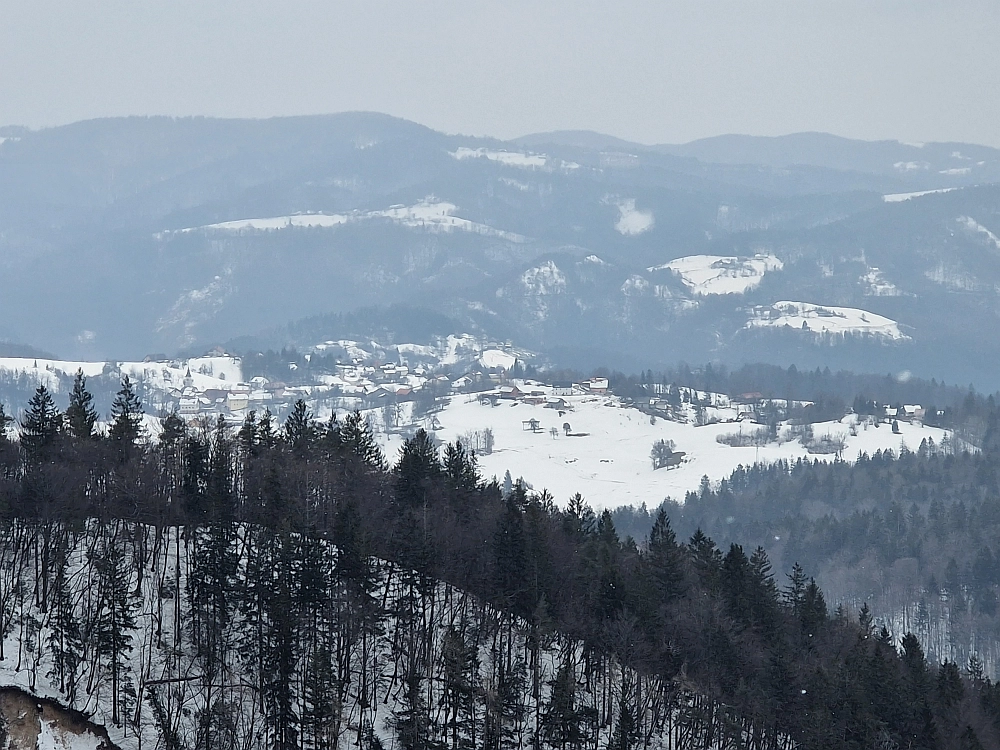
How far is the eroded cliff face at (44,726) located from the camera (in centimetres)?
4453

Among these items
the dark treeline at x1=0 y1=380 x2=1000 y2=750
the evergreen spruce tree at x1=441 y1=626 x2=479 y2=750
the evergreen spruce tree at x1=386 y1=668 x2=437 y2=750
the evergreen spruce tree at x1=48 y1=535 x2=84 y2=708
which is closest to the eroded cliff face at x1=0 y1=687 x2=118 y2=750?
the evergreen spruce tree at x1=48 y1=535 x2=84 y2=708

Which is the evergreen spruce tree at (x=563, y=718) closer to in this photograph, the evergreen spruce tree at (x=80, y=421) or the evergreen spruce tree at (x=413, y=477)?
the evergreen spruce tree at (x=413, y=477)

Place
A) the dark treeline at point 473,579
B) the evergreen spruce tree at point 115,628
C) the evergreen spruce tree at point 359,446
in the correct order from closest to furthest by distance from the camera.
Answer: the evergreen spruce tree at point 115,628
the dark treeline at point 473,579
the evergreen spruce tree at point 359,446

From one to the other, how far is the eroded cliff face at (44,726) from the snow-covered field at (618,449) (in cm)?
9582

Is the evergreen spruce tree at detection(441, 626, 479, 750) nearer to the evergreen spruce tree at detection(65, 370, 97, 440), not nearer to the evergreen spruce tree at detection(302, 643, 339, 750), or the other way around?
the evergreen spruce tree at detection(302, 643, 339, 750)

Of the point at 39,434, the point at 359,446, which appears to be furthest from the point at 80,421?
the point at 359,446

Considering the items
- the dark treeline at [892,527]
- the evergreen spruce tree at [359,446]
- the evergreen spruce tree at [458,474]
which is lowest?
the dark treeline at [892,527]

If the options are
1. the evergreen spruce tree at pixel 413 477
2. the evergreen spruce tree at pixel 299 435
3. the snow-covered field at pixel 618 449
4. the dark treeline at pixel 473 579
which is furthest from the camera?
the snow-covered field at pixel 618 449

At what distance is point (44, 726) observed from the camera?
45344 mm

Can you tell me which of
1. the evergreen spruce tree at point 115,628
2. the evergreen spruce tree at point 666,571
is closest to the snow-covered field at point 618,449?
the evergreen spruce tree at point 666,571

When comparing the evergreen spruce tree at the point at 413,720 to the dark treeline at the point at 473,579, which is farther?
the dark treeline at the point at 473,579

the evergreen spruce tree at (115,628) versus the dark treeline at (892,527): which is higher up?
the evergreen spruce tree at (115,628)

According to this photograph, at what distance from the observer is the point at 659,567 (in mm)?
56719

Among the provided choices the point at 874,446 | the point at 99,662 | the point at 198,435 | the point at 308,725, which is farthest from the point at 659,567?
the point at 874,446
